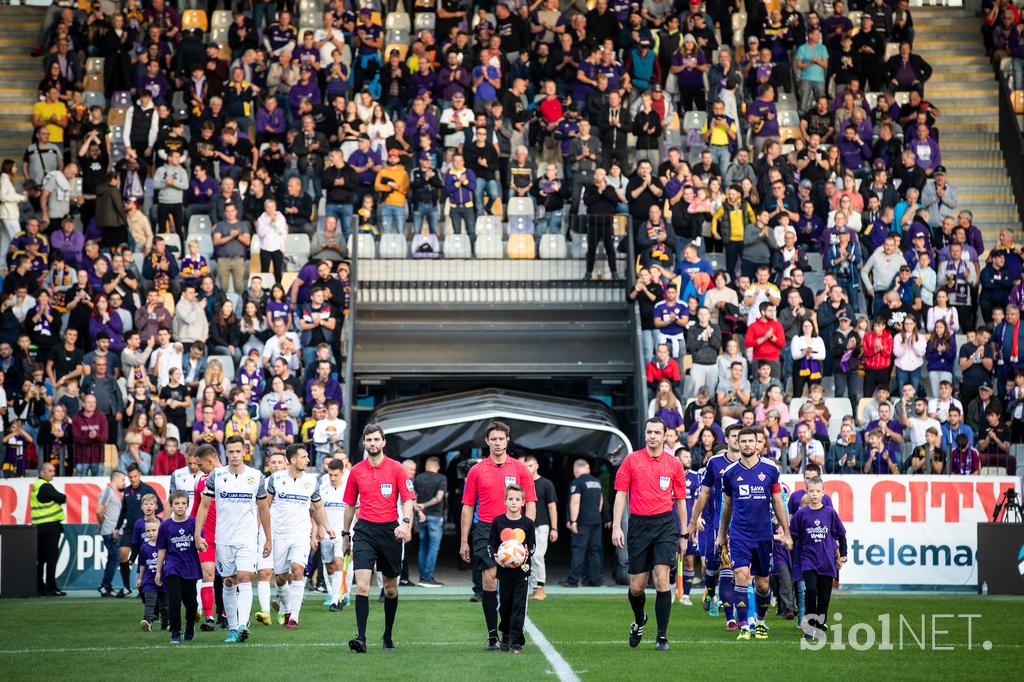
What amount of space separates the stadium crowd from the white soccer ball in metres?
9.74

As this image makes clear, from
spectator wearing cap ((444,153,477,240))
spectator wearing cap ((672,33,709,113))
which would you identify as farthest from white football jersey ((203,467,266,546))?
spectator wearing cap ((672,33,709,113))

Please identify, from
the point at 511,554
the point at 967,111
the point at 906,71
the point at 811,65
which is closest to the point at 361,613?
the point at 511,554

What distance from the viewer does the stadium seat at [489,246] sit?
26578 millimetres

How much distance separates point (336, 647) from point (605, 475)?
484 inches

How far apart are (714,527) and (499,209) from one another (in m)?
10.9

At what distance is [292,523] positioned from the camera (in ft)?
55.4

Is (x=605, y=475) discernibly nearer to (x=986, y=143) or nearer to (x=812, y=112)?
(x=812, y=112)

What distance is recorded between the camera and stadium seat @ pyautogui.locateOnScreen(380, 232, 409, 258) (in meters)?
26.5

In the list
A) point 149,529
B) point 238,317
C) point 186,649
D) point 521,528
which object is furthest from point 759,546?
point 238,317

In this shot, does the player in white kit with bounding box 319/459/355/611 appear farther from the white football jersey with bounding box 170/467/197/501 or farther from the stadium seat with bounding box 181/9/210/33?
the stadium seat with bounding box 181/9/210/33

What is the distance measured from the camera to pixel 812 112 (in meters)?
29.0

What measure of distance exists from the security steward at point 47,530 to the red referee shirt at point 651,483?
11460mm

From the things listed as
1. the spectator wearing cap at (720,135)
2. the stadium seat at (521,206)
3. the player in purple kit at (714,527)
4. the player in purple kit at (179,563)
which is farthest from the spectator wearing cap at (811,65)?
the player in purple kit at (179,563)

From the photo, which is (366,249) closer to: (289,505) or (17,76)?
(289,505)
